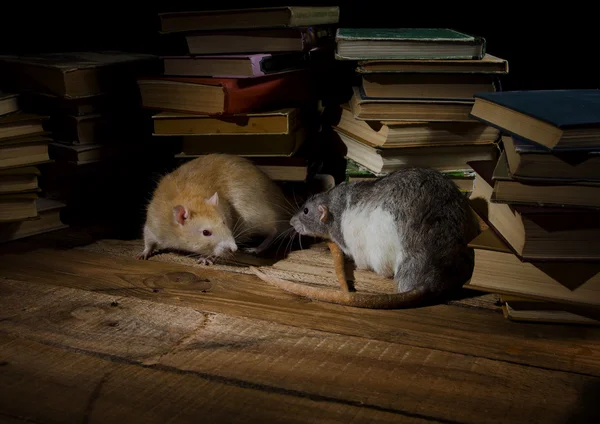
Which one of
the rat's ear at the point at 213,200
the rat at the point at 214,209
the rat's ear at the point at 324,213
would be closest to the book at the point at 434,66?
the rat's ear at the point at 324,213

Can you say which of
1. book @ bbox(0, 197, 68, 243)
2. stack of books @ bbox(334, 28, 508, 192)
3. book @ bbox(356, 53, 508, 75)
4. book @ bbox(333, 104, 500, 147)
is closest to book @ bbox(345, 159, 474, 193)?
stack of books @ bbox(334, 28, 508, 192)

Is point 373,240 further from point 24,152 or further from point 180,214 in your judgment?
point 24,152

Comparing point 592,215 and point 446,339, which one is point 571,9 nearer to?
point 592,215

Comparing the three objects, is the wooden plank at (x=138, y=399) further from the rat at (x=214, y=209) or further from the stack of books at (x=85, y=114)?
the stack of books at (x=85, y=114)

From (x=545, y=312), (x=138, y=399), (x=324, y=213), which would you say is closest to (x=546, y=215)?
(x=545, y=312)

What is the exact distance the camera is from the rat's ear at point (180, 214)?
2.86m

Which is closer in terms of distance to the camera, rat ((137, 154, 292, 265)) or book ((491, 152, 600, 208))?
book ((491, 152, 600, 208))

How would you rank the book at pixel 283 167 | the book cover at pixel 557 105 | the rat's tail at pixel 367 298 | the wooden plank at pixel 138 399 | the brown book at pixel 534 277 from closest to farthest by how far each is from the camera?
the wooden plank at pixel 138 399, the book cover at pixel 557 105, the brown book at pixel 534 277, the rat's tail at pixel 367 298, the book at pixel 283 167

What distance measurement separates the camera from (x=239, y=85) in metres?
3.03

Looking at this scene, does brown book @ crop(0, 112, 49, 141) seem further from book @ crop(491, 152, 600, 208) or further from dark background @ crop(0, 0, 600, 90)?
book @ crop(491, 152, 600, 208)

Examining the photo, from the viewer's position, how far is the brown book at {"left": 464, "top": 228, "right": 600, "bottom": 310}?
213 centimetres

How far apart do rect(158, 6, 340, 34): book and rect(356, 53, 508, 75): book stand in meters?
0.36

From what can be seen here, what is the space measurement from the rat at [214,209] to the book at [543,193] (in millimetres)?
1155

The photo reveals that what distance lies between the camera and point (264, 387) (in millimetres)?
1817
